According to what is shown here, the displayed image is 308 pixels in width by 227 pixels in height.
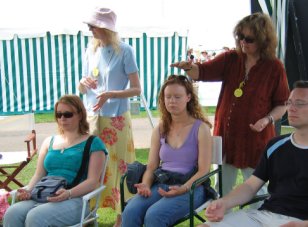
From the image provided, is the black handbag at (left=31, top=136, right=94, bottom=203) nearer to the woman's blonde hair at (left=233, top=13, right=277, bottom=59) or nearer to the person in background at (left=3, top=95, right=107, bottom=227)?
the person in background at (left=3, top=95, right=107, bottom=227)

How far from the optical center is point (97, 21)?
3.13m

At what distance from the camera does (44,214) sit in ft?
8.67

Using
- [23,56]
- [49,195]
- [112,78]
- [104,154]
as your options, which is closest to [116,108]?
[112,78]

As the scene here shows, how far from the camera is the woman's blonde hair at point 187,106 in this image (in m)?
2.93

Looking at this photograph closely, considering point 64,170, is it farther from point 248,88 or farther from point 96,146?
point 248,88

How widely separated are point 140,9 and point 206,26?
3.01 metres

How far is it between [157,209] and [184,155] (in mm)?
459

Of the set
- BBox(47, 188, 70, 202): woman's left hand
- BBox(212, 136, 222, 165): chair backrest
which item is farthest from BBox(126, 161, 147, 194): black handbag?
BBox(212, 136, 222, 165): chair backrest

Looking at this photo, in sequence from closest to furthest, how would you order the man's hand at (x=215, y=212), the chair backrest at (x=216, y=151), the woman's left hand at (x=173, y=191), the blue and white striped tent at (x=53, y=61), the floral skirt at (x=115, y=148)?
the man's hand at (x=215, y=212) → the woman's left hand at (x=173, y=191) → the chair backrest at (x=216, y=151) → the floral skirt at (x=115, y=148) → the blue and white striped tent at (x=53, y=61)

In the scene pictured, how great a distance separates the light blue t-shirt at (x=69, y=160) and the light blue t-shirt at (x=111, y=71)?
0.46m

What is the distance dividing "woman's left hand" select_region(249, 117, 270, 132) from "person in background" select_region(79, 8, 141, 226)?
1.01 meters

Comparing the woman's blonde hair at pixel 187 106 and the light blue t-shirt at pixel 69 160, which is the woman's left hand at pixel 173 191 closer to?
the woman's blonde hair at pixel 187 106

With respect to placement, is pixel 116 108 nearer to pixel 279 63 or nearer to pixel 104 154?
pixel 104 154

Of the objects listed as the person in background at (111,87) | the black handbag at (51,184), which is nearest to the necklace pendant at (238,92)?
the person in background at (111,87)
